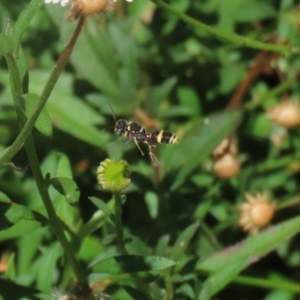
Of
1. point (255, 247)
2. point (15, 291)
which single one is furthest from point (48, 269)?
point (255, 247)

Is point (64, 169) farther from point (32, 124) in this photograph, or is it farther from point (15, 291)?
point (32, 124)

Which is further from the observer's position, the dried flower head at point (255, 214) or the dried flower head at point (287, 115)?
the dried flower head at point (287, 115)

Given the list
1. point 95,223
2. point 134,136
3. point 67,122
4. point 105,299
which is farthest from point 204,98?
point 105,299

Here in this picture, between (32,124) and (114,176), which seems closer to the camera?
(32,124)

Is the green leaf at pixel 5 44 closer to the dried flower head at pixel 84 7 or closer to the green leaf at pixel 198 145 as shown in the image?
the dried flower head at pixel 84 7

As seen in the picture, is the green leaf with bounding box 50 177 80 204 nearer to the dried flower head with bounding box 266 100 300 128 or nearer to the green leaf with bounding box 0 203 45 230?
the green leaf with bounding box 0 203 45 230

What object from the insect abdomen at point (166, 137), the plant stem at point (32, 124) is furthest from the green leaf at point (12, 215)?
the insect abdomen at point (166, 137)

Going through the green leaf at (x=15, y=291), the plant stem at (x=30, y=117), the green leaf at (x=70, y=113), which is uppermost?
the plant stem at (x=30, y=117)

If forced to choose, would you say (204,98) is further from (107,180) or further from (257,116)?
(107,180)
